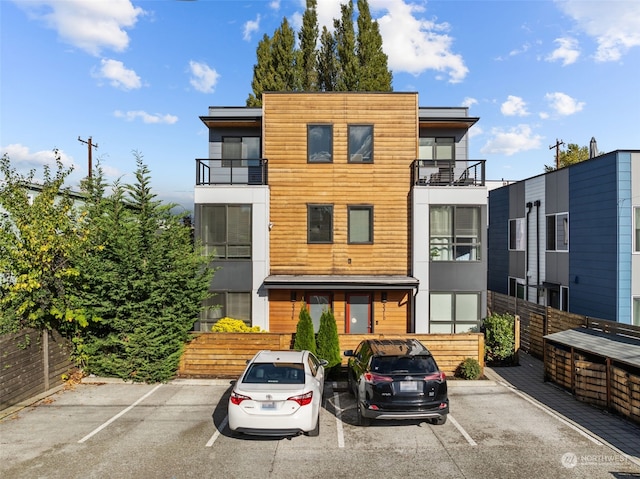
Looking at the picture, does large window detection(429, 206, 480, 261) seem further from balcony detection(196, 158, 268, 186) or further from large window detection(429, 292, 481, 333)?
balcony detection(196, 158, 268, 186)

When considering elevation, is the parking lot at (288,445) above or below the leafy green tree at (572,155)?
below

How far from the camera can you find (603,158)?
15.9 metres

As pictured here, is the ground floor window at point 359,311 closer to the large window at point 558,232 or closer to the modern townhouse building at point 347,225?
the modern townhouse building at point 347,225

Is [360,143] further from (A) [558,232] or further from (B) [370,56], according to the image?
(B) [370,56]

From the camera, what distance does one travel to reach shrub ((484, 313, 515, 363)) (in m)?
14.2

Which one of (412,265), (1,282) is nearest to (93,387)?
(1,282)

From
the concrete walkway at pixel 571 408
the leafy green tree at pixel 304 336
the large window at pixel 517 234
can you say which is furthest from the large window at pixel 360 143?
the large window at pixel 517 234

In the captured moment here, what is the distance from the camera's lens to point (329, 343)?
12.5 m

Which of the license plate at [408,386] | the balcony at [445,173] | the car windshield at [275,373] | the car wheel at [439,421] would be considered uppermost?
the balcony at [445,173]

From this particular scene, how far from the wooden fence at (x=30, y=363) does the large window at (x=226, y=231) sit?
227 inches

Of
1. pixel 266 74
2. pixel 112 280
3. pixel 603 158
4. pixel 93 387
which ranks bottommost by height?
pixel 93 387

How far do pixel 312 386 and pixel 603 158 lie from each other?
47.8ft

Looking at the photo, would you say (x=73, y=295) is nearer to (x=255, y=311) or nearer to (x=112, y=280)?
(x=112, y=280)

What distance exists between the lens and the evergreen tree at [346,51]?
117 feet
